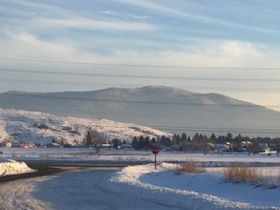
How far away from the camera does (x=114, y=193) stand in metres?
27.7

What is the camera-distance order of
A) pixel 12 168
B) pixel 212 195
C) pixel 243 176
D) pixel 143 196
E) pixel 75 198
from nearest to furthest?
pixel 75 198
pixel 212 195
pixel 143 196
pixel 243 176
pixel 12 168

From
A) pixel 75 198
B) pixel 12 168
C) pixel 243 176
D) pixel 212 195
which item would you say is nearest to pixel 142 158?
pixel 12 168

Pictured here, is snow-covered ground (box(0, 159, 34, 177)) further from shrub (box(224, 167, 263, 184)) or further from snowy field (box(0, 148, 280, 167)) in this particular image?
snowy field (box(0, 148, 280, 167))

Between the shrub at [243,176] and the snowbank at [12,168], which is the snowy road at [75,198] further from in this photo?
the snowbank at [12,168]

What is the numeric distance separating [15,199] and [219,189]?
→ 906cm

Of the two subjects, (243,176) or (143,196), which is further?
(243,176)

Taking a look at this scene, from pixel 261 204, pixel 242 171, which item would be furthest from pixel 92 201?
pixel 242 171

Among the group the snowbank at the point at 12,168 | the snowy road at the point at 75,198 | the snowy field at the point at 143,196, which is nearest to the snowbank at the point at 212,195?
the snowy field at the point at 143,196

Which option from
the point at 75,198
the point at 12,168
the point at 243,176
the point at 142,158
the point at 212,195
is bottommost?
the point at 75,198

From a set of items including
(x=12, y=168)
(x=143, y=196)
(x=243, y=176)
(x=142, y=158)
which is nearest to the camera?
(x=143, y=196)

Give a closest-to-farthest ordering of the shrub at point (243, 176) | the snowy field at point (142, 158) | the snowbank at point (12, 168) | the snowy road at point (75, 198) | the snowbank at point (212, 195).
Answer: the snowbank at point (212, 195), the snowy road at point (75, 198), the shrub at point (243, 176), the snowbank at point (12, 168), the snowy field at point (142, 158)

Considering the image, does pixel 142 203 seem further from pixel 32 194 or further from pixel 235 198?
pixel 32 194

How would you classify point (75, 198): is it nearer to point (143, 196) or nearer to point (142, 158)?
point (143, 196)

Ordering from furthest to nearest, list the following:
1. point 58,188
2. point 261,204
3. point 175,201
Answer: point 58,188
point 175,201
point 261,204
